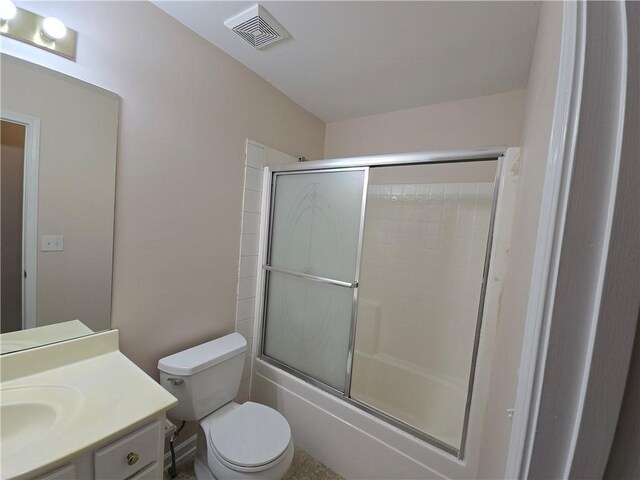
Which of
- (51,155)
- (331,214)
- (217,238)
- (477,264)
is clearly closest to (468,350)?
(477,264)

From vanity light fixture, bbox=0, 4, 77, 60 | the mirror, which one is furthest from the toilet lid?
vanity light fixture, bbox=0, 4, 77, 60

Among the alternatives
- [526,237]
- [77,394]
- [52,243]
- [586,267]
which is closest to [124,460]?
[77,394]

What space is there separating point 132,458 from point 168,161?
126cm

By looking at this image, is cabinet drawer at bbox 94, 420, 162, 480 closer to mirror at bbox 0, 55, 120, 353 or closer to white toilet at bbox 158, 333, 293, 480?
white toilet at bbox 158, 333, 293, 480

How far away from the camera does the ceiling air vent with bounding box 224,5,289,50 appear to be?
125cm

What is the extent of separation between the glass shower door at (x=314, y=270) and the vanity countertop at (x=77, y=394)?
98cm

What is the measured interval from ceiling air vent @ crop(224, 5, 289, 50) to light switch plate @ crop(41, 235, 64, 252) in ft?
4.14

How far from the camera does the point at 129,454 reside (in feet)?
2.82

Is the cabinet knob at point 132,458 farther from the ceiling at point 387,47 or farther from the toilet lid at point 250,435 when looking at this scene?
the ceiling at point 387,47

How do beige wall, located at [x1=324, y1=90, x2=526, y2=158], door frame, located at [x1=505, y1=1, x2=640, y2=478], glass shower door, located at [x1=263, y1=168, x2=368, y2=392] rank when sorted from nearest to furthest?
1. door frame, located at [x1=505, y1=1, x2=640, y2=478]
2. glass shower door, located at [x1=263, y1=168, x2=368, y2=392]
3. beige wall, located at [x1=324, y1=90, x2=526, y2=158]

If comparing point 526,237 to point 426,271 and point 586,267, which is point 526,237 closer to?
point 586,267

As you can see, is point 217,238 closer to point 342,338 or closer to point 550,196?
point 342,338

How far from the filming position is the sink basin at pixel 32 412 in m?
0.83

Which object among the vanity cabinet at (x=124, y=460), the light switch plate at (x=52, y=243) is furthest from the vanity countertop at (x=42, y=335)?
the vanity cabinet at (x=124, y=460)
